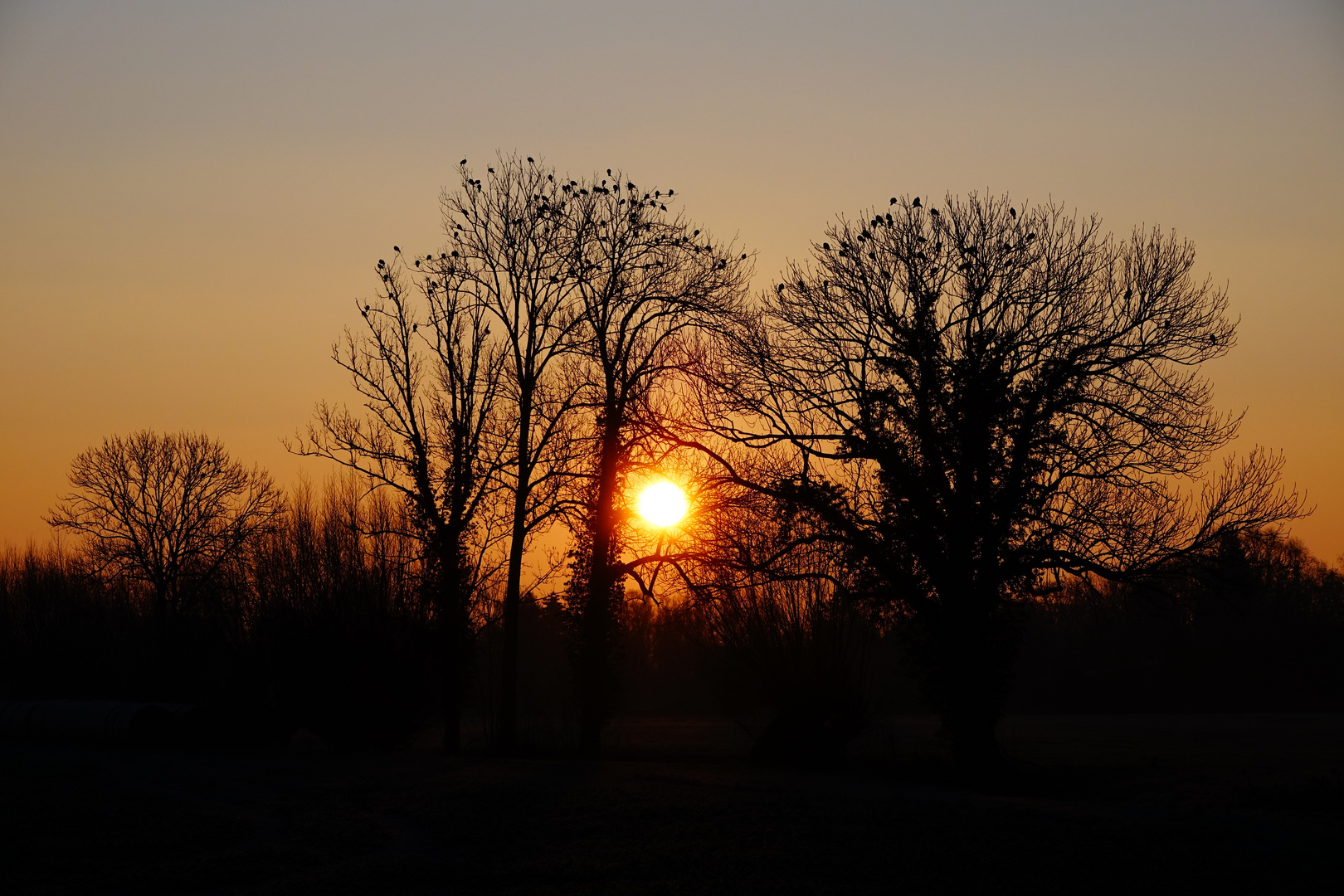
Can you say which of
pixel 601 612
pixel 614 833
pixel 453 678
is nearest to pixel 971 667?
pixel 601 612

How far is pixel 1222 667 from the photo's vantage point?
66.6m

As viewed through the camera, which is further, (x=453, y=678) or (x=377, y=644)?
(x=453, y=678)

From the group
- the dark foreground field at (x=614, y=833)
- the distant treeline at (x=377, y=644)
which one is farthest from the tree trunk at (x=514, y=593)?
the dark foreground field at (x=614, y=833)

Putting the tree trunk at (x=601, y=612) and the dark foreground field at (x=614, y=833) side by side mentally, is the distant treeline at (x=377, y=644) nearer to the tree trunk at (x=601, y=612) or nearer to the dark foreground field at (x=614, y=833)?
the tree trunk at (x=601, y=612)

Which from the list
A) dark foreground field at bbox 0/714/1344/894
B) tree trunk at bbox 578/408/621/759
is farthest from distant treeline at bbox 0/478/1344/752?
dark foreground field at bbox 0/714/1344/894

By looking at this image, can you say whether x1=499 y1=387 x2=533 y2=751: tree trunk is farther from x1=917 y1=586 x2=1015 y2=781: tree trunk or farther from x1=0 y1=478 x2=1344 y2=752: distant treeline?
x1=917 y1=586 x2=1015 y2=781: tree trunk

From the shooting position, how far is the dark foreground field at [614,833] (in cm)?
1005

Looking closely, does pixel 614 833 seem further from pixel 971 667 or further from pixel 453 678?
pixel 453 678

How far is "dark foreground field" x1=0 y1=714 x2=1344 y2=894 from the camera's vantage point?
10.1m

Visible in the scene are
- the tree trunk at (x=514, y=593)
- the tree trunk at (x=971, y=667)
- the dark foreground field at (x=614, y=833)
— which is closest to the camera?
the dark foreground field at (x=614, y=833)

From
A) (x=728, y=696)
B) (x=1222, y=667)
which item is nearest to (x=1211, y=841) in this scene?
(x=728, y=696)

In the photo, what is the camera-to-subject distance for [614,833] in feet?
38.1

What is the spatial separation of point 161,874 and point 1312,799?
13.5 metres

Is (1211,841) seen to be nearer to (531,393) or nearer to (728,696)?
(728,696)
